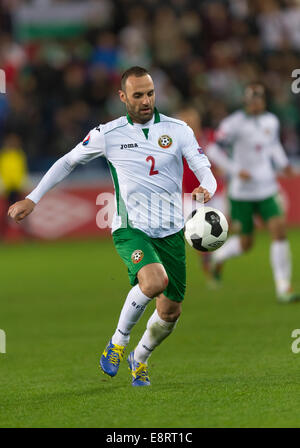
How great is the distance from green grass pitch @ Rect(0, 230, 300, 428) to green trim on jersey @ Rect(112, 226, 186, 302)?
0.70 m

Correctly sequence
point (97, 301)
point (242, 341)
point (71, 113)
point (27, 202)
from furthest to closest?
1. point (71, 113)
2. point (97, 301)
3. point (242, 341)
4. point (27, 202)

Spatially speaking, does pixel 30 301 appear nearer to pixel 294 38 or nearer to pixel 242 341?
pixel 242 341

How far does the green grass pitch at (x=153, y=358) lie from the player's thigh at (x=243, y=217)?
85 cm

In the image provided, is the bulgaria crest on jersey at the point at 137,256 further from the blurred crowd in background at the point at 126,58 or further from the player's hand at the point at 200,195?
the blurred crowd in background at the point at 126,58

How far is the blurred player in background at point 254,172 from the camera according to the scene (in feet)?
39.5

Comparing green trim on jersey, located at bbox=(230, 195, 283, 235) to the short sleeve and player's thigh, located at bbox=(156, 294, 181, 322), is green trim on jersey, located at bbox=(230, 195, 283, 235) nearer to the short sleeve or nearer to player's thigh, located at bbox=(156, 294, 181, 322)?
player's thigh, located at bbox=(156, 294, 181, 322)

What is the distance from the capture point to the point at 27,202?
22.5ft

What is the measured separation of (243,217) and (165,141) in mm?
5355

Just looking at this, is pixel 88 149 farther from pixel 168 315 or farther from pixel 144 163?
pixel 168 315

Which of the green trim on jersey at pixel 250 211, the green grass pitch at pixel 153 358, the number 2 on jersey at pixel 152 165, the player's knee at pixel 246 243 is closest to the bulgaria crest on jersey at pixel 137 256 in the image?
the number 2 on jersey at pixel 152 165

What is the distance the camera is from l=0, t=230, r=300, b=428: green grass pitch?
5914 mm

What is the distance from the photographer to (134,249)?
692cm

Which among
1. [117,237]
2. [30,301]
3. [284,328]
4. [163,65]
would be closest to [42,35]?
[163,65]

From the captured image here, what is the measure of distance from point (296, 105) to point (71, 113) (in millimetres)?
5074
